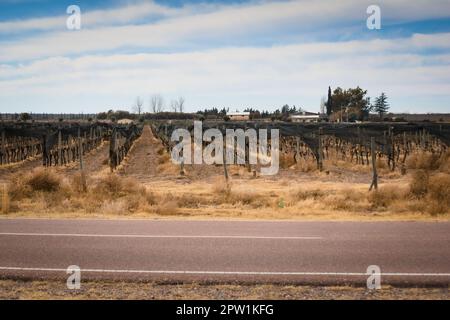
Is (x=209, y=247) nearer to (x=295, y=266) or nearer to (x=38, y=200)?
(x=295, y=266)

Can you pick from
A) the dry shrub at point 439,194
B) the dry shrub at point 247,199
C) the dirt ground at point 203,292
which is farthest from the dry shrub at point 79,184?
the dry shrub at point 439,194

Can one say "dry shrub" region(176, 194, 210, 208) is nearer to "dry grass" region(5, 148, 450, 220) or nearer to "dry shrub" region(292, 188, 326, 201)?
"dry grass" region(5, 148, 450, 220)

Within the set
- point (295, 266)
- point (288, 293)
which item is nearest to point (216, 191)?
point (295, 266)

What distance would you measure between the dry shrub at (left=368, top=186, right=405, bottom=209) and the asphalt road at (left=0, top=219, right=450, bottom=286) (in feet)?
11.6

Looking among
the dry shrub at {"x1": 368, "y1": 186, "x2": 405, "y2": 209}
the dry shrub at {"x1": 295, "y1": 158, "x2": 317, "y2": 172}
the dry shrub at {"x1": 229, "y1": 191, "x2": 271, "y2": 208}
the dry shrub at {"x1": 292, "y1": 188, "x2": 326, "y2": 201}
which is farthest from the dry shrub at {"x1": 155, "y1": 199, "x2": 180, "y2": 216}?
the dry shrub at {"x1": 295, "y1": 158, "x2": 317, "y2": 172}

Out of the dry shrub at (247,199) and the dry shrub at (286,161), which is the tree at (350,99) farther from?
the dry shrub at (247,199)

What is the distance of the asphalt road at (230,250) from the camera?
7.25 metres

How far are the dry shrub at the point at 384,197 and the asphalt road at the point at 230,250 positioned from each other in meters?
3.54

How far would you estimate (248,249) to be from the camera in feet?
28.8

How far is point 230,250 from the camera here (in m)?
8.70

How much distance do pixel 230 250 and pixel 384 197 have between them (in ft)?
28.3
